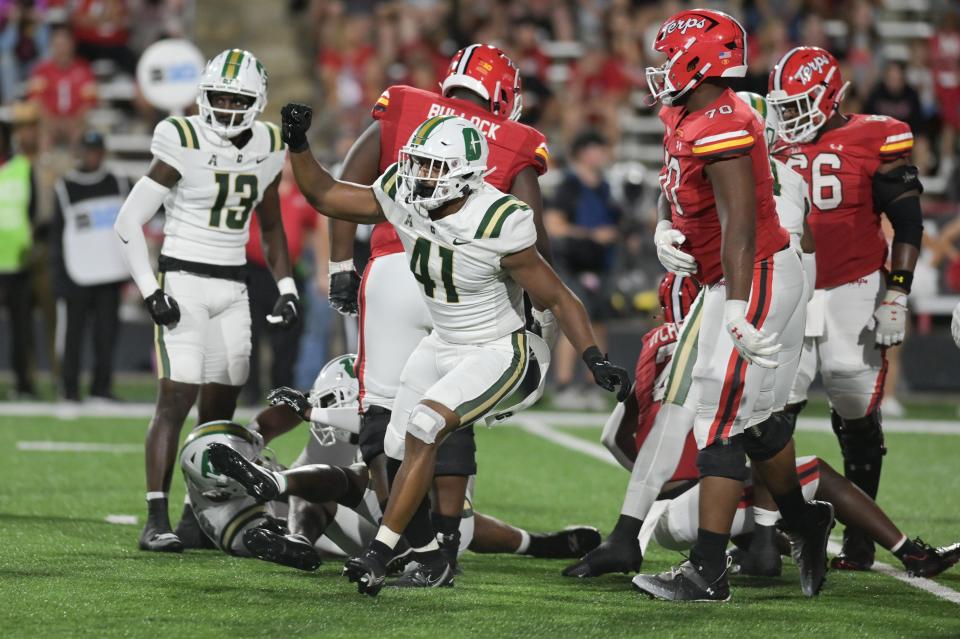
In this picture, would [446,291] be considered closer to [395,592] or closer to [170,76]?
[395,592]

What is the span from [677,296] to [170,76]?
537 centimetres

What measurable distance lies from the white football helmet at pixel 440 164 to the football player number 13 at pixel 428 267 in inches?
4.6

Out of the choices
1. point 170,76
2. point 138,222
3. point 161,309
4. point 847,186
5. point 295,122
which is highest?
point 170,76

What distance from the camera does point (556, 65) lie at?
15.5 metres

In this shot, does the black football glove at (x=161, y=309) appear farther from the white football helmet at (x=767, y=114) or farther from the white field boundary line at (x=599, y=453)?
the white field boundary line at (x=599, y=453)

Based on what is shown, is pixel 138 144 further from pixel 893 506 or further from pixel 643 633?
pixel 643 633

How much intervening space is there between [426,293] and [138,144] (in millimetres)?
10021

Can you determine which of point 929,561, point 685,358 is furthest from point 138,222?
point 929,561

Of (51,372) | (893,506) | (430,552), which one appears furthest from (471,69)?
(51,372)

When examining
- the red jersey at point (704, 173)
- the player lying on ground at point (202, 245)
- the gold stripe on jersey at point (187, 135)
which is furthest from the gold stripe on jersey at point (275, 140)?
the red jersey at point (704, 173)

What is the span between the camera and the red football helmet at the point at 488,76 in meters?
5.50

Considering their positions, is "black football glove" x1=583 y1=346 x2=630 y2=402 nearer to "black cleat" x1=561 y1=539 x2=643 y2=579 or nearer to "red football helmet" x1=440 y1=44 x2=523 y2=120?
"black cleat" x1=561 y1=539 x2=643 y2=579

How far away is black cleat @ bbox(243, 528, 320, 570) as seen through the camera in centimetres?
493

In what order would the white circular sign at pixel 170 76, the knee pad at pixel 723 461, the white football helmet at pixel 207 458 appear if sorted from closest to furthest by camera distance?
the knee pad at pixel 723 461 → the white football helmet at pixel 207 458 → the white circular sign at pixel 170 76
